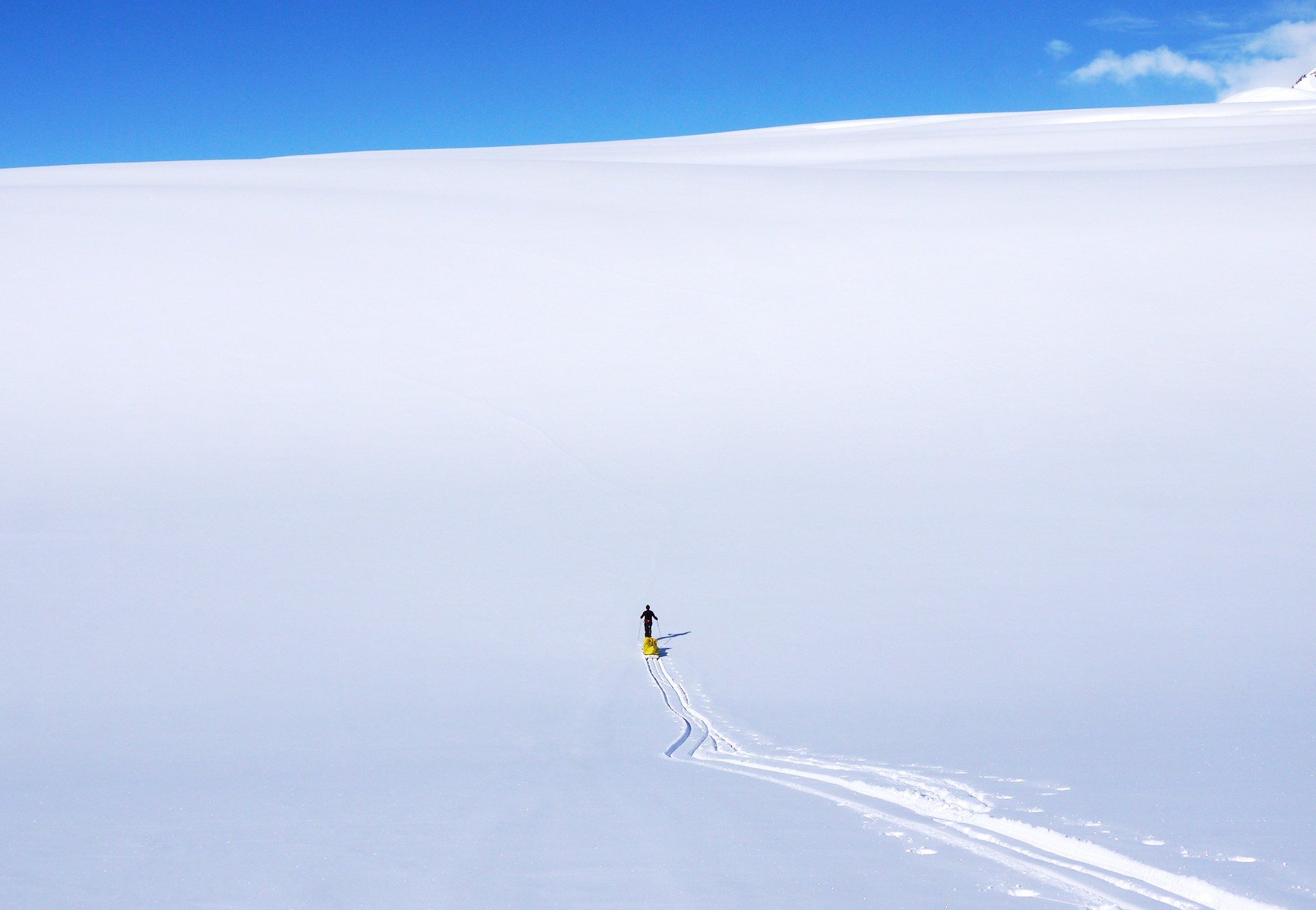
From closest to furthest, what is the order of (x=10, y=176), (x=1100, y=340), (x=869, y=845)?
(x=869, y=845) → (x=1100, y=340) → (x=10, y=176)

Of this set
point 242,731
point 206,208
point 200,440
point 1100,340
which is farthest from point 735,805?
point 206,208

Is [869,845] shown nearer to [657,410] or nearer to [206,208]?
[657,410]

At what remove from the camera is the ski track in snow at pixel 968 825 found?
4004mm

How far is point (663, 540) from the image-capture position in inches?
394

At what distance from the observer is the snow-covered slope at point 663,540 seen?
4691mm

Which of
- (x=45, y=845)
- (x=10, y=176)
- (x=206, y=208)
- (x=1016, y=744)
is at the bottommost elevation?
(x=45, y=845)

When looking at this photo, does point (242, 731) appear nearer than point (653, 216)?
Yes

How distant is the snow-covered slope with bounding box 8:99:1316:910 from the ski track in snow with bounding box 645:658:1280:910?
2 cm

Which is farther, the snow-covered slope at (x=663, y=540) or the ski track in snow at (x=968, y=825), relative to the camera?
the snow-covered slope at (x=663, y=540)

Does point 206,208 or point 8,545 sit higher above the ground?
point 206,208

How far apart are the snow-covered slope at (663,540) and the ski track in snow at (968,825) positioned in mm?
23

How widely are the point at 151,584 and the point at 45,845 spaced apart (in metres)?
4.41

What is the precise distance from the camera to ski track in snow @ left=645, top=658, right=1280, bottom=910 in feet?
13.1

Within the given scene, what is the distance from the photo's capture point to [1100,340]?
13.8m
